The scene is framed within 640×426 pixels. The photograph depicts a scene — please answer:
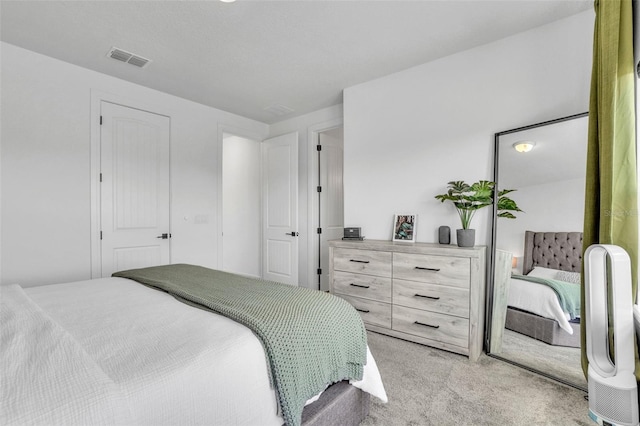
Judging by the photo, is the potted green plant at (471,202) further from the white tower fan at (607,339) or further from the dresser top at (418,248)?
the white tower fan at (607,339)

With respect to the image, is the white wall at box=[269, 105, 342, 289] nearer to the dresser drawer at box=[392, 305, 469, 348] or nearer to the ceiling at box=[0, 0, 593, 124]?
the ceiling at box=[0, 0, 593, 124]

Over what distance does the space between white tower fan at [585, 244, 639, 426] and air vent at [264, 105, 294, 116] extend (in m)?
3.56

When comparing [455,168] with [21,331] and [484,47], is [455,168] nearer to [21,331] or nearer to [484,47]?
[484,47]

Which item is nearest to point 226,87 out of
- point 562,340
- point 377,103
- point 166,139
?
point 166,139

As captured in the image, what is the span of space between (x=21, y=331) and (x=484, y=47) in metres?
3.45

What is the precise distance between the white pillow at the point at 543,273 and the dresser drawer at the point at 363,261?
1056mm

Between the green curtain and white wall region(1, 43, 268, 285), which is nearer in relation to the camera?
the green curtain

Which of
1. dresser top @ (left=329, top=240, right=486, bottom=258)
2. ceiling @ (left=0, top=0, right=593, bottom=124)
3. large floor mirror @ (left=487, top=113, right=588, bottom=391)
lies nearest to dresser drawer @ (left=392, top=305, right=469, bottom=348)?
large floor mirror @ (left=487, top=113, right=588, bottom=391)

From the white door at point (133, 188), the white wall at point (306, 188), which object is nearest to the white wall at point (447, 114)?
the white wall at point (306, 188)

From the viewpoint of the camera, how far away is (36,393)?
0.73 metres

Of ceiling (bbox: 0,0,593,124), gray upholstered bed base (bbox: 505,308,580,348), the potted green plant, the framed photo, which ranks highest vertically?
ceiling (bbox: 0,0,593,124)

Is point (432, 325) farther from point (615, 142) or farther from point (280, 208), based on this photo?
point (280, 208)

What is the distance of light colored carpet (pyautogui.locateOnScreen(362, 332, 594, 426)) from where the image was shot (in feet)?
5.29

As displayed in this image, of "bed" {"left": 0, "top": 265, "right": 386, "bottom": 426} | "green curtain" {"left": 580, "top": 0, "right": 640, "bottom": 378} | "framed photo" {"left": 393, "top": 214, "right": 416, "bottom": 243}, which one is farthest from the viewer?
→ "framed photo" {"left": 393, "top": 214, "right": 416, "bottom": 243}
